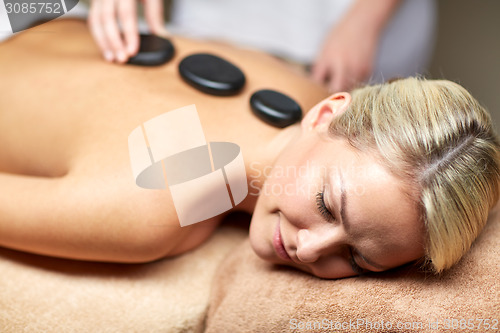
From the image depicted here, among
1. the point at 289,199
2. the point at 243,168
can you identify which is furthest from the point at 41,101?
the point at 289,199

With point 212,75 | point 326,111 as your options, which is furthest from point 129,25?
point 326,111

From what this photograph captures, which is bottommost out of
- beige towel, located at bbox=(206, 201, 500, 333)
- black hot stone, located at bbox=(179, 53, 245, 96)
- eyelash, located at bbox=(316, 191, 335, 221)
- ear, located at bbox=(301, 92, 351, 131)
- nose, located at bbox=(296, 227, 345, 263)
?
beige towel, located at bbox=(206, 201, 500, 333)

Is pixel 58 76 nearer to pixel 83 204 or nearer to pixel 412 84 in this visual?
pixel 83 204

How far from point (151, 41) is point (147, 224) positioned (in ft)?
1.45

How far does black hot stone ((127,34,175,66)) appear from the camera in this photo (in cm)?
96

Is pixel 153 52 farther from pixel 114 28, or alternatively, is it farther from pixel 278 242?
pixel 278 242

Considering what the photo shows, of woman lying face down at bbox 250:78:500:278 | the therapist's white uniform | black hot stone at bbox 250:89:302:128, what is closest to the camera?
woman lying face down at bbox 250:78:500:278

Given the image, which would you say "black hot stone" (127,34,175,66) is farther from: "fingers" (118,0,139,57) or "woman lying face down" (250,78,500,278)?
"woman lying face down" (250,78,500,278)

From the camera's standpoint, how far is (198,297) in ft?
2.87

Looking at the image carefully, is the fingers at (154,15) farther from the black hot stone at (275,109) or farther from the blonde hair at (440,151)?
the blonde hair at (440,151)

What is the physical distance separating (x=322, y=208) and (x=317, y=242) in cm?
5

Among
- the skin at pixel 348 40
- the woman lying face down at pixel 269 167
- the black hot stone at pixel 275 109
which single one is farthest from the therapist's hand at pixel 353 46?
the black hot stone at pixel 275 109

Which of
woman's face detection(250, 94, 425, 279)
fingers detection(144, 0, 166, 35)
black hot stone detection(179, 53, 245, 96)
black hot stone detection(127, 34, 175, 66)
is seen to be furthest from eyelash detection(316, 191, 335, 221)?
fingers detection(144, 0, 166, 35)

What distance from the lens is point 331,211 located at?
693 millimetres
